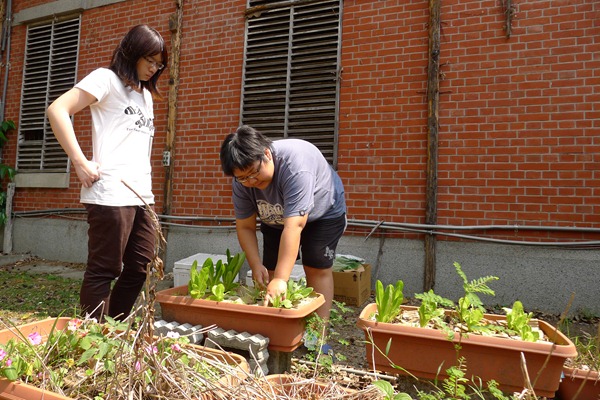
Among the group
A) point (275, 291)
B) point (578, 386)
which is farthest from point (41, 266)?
point (578, 386)

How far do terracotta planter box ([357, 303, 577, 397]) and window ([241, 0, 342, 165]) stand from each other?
322cm

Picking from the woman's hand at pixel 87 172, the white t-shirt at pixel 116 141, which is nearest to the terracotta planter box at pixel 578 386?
the white t-shirt at pixel 116 141

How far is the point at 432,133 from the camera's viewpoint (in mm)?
4281

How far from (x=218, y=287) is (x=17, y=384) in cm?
86

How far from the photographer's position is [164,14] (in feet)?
19.0

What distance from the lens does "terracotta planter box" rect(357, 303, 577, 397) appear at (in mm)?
1493

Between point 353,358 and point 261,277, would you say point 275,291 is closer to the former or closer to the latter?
point 261,277

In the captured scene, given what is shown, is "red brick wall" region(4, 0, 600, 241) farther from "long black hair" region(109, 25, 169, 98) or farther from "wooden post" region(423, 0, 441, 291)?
"long black hair" region(109, 25, 169, 98)

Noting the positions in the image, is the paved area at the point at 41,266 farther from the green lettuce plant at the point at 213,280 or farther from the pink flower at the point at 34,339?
the pink flower at the point at 34,339

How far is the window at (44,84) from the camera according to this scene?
648 centimetres

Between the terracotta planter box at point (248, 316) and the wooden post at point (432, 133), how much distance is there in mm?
2580

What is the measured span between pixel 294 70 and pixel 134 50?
3073 millimetres

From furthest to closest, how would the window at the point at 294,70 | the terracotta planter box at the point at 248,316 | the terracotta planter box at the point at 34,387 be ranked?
the window at the point at 294,70
the terracotta planter box at the point at 248,316
the terracotta planter box at the point at 34,387

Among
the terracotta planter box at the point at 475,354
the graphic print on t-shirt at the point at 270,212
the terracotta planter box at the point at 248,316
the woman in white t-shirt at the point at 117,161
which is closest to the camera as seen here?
the terracotta planter box at the point at 475,354
